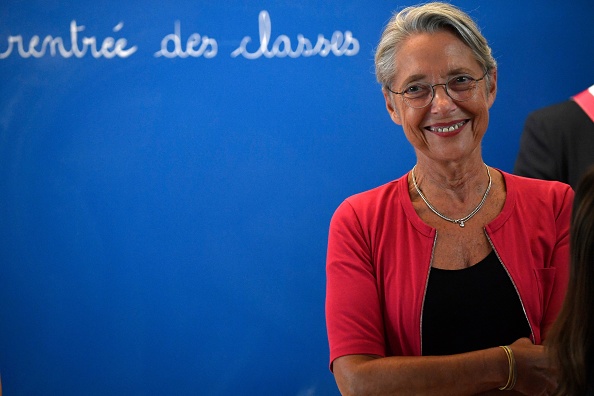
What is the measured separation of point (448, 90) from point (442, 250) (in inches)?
12.7

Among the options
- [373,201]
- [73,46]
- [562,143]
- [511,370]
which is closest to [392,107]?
[373,201]

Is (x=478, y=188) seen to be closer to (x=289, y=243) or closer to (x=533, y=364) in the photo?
(x=533, y=364)

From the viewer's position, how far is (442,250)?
1.63 metres

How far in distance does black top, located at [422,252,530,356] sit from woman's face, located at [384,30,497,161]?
0.92 ft

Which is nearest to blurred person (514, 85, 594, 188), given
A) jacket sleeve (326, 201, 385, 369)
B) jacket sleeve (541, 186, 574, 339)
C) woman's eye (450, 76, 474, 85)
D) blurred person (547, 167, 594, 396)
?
jacket sleeve (541, 186, 574, 339)

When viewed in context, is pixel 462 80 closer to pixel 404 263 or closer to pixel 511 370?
pixel 404 263

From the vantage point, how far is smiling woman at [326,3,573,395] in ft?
5.03

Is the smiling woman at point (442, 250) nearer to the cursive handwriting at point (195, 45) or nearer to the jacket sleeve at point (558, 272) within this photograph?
the jacket sleeve at point (558, 272)

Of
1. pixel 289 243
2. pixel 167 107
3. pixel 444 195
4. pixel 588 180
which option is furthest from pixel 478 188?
pixel 167 107

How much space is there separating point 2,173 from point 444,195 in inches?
66.7

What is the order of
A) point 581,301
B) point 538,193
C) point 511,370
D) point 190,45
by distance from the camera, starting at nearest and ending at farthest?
point 581,301
point 511,370
point 538,193
point 190,45

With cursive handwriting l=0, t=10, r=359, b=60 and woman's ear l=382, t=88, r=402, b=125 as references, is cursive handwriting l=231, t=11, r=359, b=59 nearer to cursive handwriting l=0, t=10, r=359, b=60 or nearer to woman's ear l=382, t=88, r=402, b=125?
cursive handwriting l=0, t=10, r=359, b=60

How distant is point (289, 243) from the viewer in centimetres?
274

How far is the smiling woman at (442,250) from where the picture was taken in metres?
1.53
